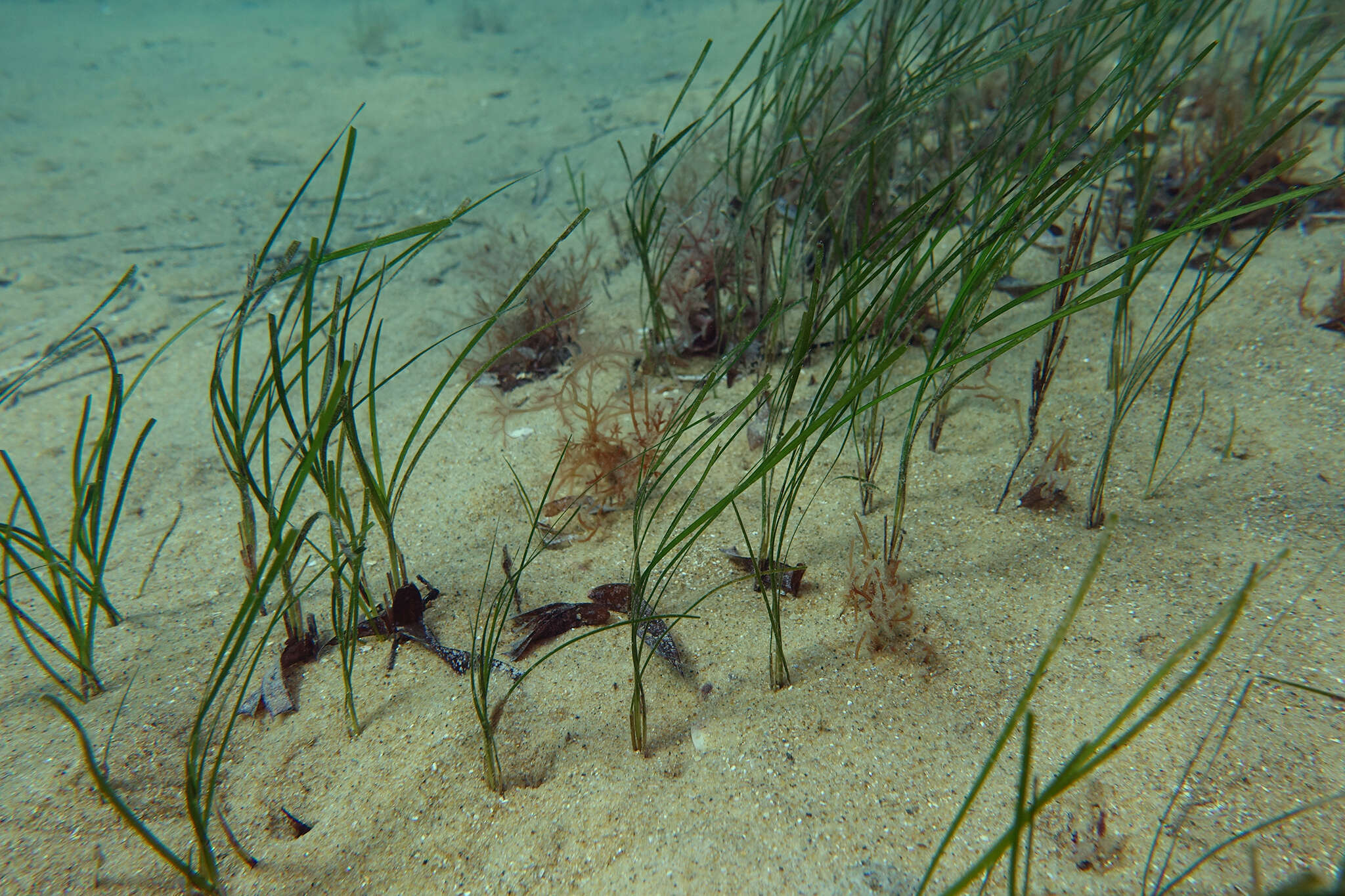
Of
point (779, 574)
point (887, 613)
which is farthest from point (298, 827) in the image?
point (887, 613)

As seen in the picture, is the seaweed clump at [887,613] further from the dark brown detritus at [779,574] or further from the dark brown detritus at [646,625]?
the dark brown detritus at [646,625]

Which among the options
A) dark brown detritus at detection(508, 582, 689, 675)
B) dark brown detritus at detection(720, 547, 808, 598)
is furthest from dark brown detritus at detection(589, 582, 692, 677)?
dark brown detritus at detection(720, 547, 808, 598)

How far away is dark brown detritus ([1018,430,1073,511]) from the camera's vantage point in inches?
84.9

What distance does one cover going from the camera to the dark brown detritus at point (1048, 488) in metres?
2.16

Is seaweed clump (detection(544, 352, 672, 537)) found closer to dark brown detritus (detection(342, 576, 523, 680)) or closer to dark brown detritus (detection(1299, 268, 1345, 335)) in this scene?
dark brown detritus (detection(342, 576, 523, 680))

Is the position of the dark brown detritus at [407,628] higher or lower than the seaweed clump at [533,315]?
lower

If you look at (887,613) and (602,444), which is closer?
(887,613)

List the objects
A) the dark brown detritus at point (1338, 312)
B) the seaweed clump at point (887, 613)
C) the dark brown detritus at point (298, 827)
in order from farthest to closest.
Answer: the dark brown detritus at point (1338, 312)
the seaweed clump at point (887, 613)
the dark brown detritus at point (298, 827)

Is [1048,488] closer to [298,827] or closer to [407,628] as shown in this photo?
[407,628]

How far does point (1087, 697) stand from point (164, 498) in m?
3.81

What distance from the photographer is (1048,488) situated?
2.18m

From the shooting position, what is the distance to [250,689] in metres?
1.89

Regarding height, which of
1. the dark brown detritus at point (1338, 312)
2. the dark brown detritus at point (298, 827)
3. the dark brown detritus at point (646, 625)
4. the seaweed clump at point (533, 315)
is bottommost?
the dark brown detritus at point (298, 827)

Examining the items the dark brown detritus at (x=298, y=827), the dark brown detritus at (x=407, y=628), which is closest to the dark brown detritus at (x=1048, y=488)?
the dark brown detritus at (x=407, y=628)
